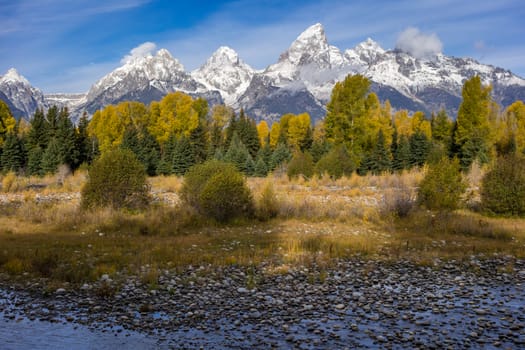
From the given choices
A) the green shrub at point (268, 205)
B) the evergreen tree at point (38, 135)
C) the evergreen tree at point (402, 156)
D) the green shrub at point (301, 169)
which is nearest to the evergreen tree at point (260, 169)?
the green shrub at point (301, 169)

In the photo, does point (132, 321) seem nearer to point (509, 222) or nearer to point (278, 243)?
point (278, 243)

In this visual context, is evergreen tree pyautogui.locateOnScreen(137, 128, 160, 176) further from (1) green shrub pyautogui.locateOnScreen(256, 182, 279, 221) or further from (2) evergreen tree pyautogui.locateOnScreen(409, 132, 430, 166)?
(1) green shrub pyautogui.locateOnScreen(256, 182, 279, 221)

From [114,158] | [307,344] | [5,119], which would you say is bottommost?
[307,344]

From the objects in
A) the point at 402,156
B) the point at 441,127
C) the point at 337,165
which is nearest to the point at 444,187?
A: the point at 337,165

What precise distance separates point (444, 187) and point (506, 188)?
225cm

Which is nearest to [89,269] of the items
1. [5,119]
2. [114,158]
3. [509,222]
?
[114,158]

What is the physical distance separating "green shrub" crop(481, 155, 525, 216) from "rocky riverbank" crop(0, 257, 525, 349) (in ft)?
25.8

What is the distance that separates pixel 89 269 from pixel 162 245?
120 inches

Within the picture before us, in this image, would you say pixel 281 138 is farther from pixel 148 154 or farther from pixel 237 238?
pixel 237 238

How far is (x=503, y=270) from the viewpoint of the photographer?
10.8 meters

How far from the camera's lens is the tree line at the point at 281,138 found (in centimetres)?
3875

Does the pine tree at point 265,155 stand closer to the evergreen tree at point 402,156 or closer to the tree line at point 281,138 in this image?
the tree line at point 281,138

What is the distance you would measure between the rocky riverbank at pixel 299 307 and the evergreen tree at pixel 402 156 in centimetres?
4413

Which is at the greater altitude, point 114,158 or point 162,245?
point 114,158
